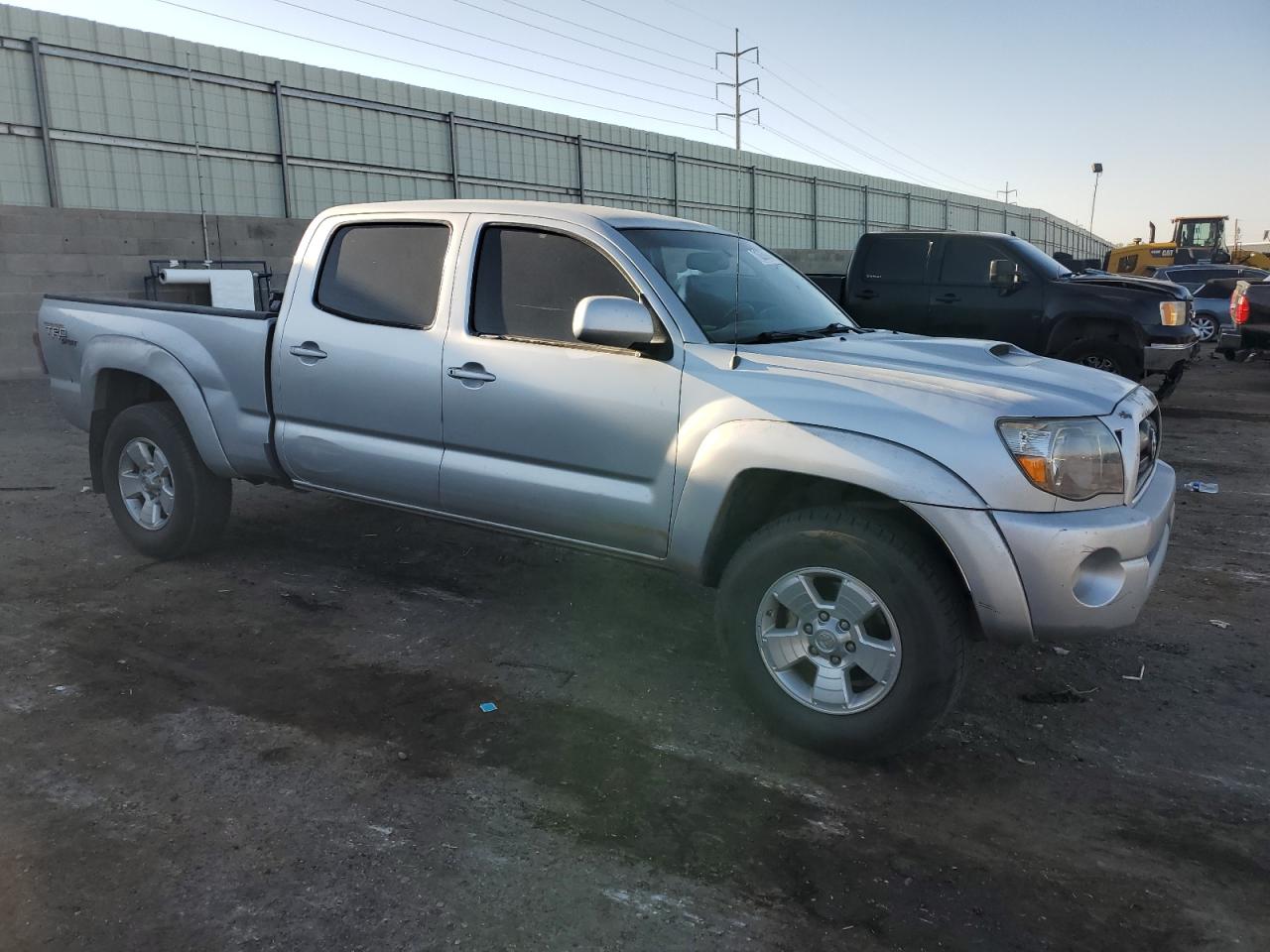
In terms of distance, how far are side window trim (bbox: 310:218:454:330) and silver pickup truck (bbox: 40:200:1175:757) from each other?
1 cm

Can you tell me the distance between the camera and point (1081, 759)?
3.48 metres

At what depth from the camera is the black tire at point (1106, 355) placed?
10.5 metres

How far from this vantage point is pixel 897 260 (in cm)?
1138

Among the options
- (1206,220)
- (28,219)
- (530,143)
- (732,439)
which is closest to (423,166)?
(530,143)

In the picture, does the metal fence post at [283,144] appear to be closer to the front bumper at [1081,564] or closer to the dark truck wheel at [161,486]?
the dark truck wheel at [161,486]

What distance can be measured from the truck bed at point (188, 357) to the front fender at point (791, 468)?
247cm

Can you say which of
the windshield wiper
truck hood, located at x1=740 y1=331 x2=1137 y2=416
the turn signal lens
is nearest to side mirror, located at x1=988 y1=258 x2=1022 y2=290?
the turn signal lens

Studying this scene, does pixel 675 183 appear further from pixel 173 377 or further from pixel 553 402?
pixel 553 402

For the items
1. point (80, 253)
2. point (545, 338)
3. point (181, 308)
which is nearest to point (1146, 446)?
point (545, 338)

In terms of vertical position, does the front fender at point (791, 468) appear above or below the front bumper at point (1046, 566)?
above

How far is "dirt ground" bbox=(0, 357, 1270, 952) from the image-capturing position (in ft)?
8.46

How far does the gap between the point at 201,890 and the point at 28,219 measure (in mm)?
13395

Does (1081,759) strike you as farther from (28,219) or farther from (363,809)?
(28,219)

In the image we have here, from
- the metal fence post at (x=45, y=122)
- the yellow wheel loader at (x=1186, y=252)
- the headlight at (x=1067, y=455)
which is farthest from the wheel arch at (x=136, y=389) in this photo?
the yellow wheel loader at (x=1186, y=252)
